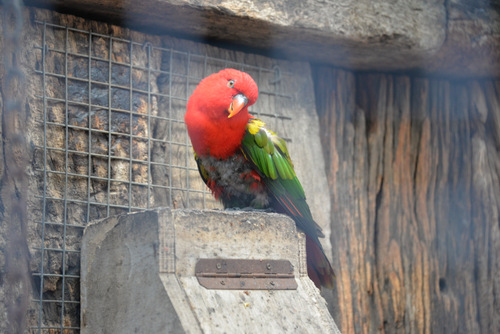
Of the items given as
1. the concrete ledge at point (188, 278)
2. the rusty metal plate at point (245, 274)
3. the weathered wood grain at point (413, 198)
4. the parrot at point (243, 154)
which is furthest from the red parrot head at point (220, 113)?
the weathered wood grain at point (413, 198)

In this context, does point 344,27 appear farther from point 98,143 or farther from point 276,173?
point 98,143

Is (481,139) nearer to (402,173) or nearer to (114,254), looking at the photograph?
(402,173)

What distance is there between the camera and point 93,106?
11.5ft

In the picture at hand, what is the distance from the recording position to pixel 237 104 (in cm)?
320

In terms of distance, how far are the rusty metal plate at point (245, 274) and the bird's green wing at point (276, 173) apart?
0.38m

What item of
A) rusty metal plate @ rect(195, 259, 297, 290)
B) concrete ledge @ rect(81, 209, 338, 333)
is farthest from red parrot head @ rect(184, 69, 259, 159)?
rusty metal plate @ rect(195, 259, 297, 290)

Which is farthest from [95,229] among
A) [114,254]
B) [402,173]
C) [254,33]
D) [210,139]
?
[402,173]

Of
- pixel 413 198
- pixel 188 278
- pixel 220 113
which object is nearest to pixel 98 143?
pixel 220 113

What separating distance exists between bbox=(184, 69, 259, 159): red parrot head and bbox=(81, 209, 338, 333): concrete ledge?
478mm

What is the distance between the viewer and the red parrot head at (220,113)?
3.22 metres

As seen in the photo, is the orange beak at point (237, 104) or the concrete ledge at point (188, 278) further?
the orange beak at point (237, 104)

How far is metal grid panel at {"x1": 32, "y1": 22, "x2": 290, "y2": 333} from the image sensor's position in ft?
10.8

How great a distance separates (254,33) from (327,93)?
2.63 ft

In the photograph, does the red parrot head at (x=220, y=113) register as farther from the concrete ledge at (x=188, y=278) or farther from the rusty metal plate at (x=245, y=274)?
the rusty metal plate at (x=245, y=274)
